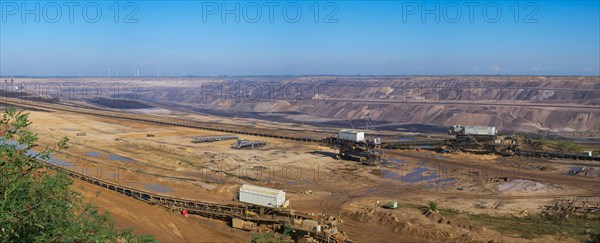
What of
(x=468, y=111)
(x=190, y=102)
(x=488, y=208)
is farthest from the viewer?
(x=190, y=102)

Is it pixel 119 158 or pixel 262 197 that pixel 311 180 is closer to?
pixel 262 197

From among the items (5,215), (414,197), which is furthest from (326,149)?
(5,215)

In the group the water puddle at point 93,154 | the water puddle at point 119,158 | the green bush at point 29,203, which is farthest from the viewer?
the water puddle at point 93,154

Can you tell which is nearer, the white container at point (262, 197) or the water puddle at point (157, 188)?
the white container at point (262, 197)

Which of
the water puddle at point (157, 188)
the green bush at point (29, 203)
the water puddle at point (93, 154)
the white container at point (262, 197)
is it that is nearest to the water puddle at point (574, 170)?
the white container at point (262, 197)

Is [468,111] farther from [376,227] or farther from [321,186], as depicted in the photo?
[376,227]

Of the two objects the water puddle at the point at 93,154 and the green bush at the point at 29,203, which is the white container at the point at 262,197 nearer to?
the green bush at the point at 29,203
